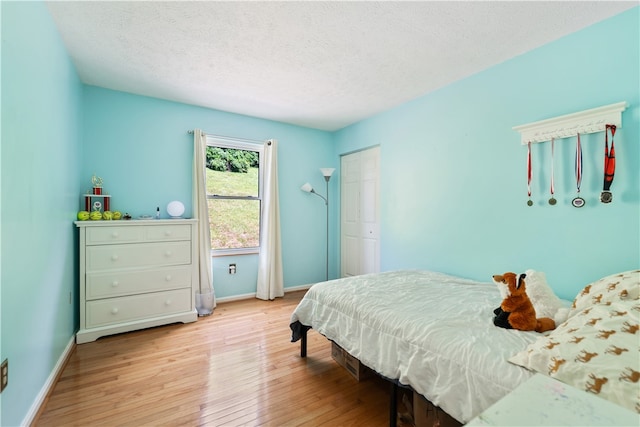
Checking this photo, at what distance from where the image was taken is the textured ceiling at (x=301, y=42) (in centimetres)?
183

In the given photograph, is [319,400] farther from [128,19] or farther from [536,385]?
[128,19]

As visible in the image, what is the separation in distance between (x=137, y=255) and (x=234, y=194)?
1440 mm

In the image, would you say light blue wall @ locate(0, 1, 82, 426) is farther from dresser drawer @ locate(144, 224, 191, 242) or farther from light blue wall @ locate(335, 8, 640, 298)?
light blue wall @ locate(335, 8, 640, 298)

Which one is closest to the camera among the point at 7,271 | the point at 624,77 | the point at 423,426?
the point at 7,271

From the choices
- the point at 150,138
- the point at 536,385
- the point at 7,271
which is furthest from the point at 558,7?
the point at 150,138

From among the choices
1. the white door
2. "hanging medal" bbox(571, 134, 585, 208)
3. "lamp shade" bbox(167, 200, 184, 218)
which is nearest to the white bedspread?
"hanging medal" bbox(571, 134, 585, 208)

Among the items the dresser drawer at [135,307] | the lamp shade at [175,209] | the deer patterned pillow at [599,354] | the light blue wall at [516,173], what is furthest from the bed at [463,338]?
the lamp shade at [175,209]

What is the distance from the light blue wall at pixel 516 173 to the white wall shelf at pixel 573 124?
2.7 inches

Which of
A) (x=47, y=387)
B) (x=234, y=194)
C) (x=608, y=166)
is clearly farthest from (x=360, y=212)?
(x=47, y=387)

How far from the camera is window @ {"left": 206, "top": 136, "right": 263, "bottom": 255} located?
3.78 metres

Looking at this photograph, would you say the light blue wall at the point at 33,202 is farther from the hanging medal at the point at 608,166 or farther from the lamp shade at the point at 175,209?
the hanging medal at the point at 608,166

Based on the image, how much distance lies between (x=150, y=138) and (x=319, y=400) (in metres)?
3.20

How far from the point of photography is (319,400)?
1.81 metres

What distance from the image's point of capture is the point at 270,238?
3.90 metres
